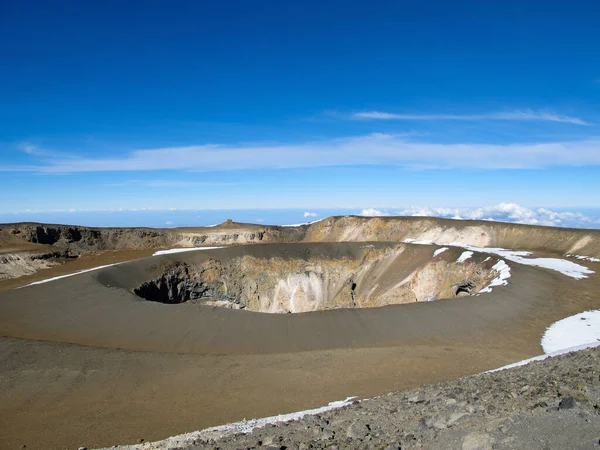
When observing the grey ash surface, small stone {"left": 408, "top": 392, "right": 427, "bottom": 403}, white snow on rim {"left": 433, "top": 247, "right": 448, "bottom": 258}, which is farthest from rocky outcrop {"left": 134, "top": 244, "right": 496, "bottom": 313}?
small stone {"left": 408, "top": 392, "right": 427, "bottom": 403}

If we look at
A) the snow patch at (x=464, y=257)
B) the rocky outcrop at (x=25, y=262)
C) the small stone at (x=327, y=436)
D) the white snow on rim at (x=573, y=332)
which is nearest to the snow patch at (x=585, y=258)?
the snow patch at (x=464, y=257)

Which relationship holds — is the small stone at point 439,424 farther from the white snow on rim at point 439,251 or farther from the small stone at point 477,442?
the white snow on rim at point 439,251

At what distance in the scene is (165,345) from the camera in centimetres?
2273

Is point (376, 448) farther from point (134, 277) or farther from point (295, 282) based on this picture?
point (295, 282)

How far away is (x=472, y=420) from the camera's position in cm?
794

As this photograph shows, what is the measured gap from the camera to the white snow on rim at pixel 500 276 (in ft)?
104

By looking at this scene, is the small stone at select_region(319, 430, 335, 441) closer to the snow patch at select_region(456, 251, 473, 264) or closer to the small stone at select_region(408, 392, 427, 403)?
the small stone at select_region(408, 392, 427, 403)

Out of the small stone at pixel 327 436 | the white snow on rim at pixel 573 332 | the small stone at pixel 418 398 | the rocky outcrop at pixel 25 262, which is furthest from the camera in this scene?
the rocky outcrop at pixel 25 262

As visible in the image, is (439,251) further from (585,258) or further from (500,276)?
(585,258)

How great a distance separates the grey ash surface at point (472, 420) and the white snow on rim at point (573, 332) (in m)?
10.5

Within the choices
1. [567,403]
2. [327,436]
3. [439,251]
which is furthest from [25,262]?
[567,403]

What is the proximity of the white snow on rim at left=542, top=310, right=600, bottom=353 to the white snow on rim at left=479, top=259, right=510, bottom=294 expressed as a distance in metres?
5.90

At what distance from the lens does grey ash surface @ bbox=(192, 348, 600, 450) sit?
687cm

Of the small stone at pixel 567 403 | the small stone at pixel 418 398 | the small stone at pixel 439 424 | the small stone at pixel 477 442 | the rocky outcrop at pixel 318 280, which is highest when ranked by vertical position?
the small stone at pixel 567 403
